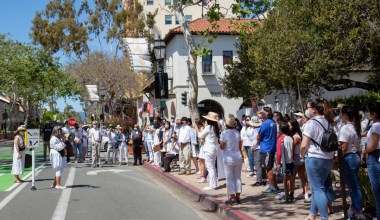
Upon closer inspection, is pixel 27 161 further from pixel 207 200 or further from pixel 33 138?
pixel 207 200

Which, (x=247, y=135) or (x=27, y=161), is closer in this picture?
(x=27, y=161)

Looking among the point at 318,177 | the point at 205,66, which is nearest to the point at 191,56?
the point at 318,177

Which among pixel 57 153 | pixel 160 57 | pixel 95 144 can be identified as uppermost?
pixel 160 57

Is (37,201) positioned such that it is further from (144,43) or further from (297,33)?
(144,43)

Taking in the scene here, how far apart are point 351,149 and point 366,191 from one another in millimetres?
1041

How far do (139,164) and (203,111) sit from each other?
62.1 ft

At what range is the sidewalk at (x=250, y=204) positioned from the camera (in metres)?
8.01

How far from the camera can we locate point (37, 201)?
10.6 meters

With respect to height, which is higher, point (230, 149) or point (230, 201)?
point (230, 149)

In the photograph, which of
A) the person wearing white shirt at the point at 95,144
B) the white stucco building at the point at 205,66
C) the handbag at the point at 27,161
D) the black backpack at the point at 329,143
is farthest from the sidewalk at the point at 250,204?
the white stucco building at the point at 205,66

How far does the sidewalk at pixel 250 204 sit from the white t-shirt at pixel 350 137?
1.33 metres

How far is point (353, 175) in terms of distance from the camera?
6.79 m

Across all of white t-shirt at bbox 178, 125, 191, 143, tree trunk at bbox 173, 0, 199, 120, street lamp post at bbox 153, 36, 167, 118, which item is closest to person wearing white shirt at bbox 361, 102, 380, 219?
white t-shirt at bbox 178, 125, 191, 143

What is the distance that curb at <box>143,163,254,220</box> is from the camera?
27.4ft
